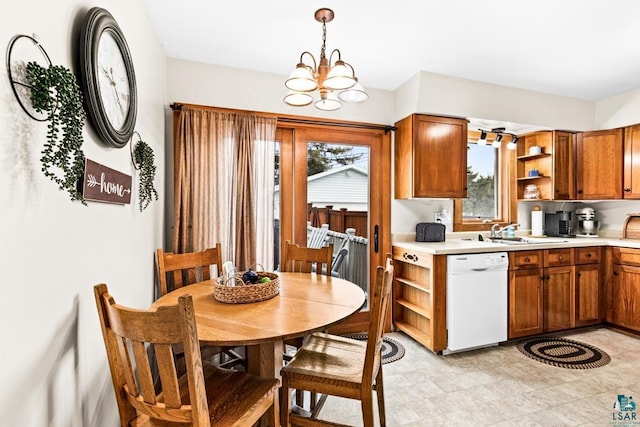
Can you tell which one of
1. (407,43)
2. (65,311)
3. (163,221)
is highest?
(407,43)

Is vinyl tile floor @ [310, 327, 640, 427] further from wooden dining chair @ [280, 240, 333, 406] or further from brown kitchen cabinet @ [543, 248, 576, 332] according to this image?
wooden dining chair @ [280, 240, 333, 406]

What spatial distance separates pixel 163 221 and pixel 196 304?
1.21 m

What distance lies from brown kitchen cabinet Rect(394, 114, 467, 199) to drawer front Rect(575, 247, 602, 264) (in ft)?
4.46

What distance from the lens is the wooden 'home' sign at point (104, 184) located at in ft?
3.99

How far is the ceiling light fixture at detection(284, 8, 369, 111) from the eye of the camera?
1.79m

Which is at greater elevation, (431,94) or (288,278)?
(431,94)

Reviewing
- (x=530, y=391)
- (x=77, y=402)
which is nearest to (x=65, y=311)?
(x=77, y=402)

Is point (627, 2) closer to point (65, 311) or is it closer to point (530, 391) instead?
point (530, 391)

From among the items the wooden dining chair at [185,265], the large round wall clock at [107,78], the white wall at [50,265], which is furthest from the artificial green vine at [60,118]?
the wooden dining chair at [185,265]

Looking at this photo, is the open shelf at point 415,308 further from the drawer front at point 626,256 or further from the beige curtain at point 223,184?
the drawer front at point 626,256

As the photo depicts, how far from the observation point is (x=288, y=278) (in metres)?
2.34

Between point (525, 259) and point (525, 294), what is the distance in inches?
13.2

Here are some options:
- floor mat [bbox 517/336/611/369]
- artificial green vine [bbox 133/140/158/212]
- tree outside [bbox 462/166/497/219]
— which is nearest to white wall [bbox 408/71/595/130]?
tree outside [bbox 462/166/497/219]

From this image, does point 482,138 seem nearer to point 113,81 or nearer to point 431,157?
A: point 431,157
